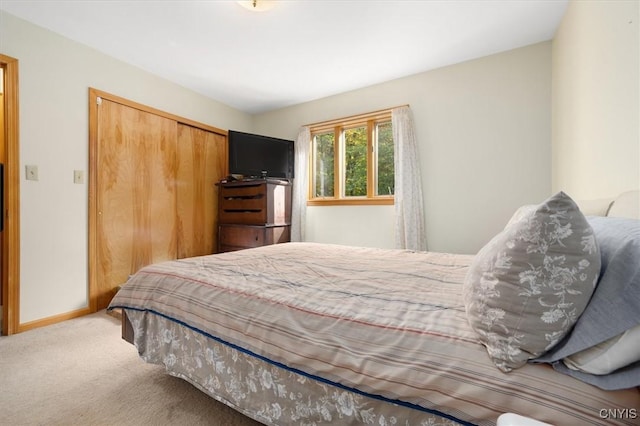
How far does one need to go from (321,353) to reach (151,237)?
2.92m

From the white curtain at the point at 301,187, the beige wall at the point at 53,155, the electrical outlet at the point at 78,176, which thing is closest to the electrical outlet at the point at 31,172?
the beige wall at the point at 53,155

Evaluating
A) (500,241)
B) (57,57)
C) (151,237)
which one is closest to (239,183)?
(151,237)

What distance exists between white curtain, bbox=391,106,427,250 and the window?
22 centimetres

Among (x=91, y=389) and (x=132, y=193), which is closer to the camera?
(x=91, y=389)

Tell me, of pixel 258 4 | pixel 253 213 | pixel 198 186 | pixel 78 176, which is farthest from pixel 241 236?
pixel 258 4

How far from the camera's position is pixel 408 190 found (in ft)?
9.93

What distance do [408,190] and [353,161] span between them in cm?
89

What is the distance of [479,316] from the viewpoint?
0.73m

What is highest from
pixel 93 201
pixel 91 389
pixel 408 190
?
pixel 408 190

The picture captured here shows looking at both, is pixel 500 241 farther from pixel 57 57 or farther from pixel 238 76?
pixel 57 57

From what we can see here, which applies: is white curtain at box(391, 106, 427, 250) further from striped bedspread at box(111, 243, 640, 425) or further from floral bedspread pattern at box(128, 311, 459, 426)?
floral bedspread pattern at box(128, 311, 459, 426)

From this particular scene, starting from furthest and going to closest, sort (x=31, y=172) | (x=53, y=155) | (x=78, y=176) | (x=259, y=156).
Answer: (x=259, y=156) < (x=78, y=176) < (x=53, y=155) < (x=31, y=172)

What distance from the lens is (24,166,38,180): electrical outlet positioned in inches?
86.2

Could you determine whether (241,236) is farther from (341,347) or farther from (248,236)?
(341,347)
